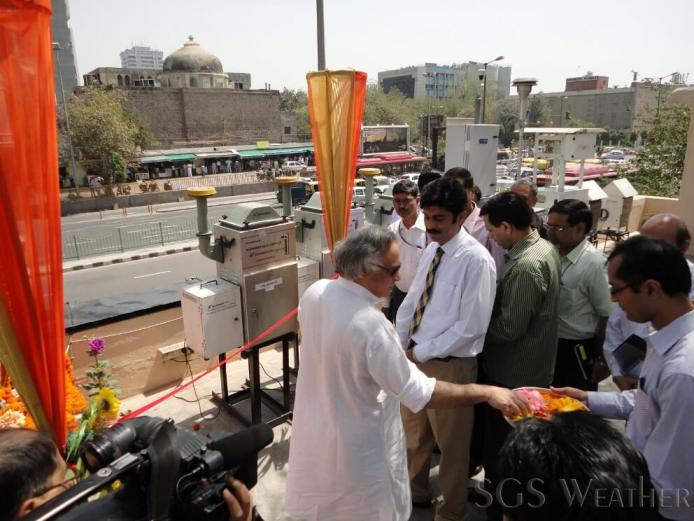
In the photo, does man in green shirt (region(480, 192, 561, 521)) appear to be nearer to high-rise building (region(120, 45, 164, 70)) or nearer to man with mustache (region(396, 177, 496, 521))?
man with mustache (region(396, 177, 496, 521))

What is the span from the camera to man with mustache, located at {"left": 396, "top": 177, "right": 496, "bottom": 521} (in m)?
2.44

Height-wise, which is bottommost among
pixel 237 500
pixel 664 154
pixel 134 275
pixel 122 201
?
pixel 134 275

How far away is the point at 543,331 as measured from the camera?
254 centimetres

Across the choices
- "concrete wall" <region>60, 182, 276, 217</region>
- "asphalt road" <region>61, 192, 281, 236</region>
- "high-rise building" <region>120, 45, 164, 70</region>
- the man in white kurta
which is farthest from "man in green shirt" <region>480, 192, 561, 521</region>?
"high-rise building" <region>120, 45, 164, 70</region>

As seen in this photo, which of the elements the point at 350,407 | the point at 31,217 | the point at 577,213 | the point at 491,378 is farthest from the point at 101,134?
the point at 350,407

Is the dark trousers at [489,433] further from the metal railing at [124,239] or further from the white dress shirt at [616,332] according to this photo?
the metal railing at [124,239]

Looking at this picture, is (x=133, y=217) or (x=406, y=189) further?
(x=133, y=217)

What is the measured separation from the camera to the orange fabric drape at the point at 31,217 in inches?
71.5

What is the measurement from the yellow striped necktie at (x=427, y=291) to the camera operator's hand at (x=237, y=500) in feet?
5.36

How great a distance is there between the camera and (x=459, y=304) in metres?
2.48

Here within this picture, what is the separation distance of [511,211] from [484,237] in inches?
43.6

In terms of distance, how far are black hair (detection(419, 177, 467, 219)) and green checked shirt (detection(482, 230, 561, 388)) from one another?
40cm

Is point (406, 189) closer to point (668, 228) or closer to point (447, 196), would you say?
point (447, 196)

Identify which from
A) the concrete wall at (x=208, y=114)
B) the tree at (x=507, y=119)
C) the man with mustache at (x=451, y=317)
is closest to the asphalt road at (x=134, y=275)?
the man with mustache at (x=451, y=317)
